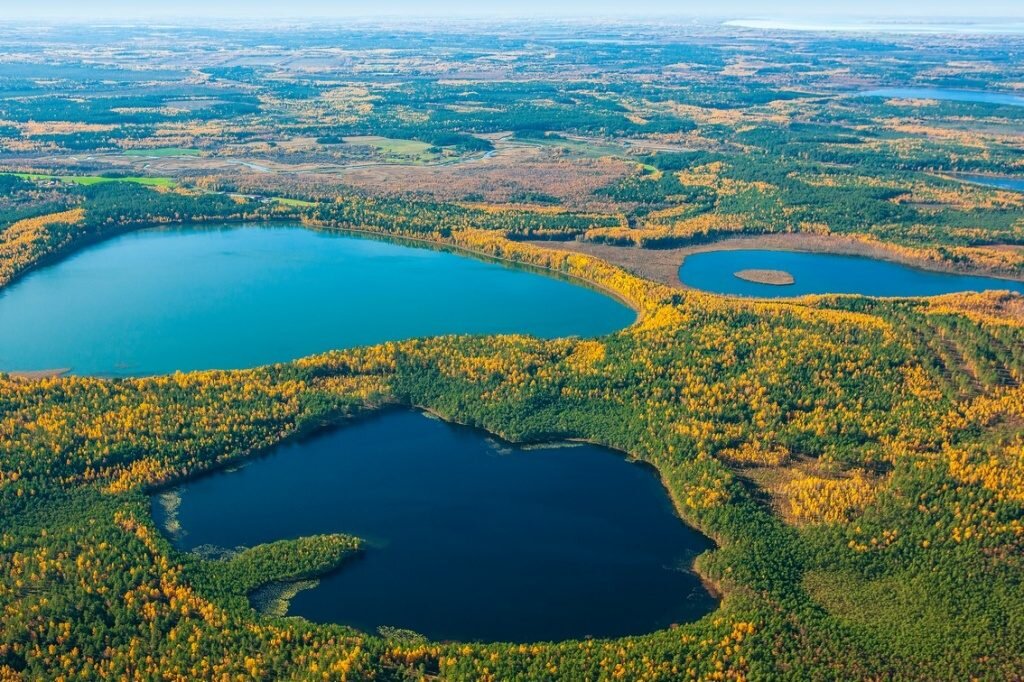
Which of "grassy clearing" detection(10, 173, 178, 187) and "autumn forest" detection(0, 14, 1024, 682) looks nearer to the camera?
"autumn forest" detection(0, 14, 1024, 682)

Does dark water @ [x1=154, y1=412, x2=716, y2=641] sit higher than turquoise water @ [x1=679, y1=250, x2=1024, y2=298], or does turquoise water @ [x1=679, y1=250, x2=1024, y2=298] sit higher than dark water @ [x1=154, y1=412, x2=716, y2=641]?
turquoise water @ [x1=679, y1=250, x2=1024, y2=298]

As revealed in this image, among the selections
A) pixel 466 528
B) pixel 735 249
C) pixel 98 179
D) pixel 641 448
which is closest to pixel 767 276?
pixel 735 249

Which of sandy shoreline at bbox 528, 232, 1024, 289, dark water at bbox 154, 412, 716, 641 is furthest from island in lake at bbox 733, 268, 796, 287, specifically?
dark water at bbox 154, 412, 716, 641

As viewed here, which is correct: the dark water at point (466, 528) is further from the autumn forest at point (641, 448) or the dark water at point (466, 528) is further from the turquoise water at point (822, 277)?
the turquoise water at point (822, 277)

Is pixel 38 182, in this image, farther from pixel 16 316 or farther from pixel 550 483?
pixel 550 483

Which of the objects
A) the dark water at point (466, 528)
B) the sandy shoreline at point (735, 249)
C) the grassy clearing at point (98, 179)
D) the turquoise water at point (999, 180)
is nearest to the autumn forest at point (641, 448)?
the sandy shoreline at point (735, 249)

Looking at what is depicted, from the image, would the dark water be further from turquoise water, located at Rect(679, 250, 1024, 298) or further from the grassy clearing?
the grassy clearing

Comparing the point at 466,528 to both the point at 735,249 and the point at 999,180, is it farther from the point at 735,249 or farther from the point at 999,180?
the point at 999,180
